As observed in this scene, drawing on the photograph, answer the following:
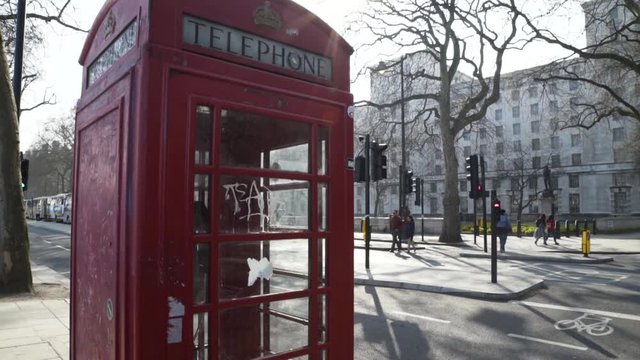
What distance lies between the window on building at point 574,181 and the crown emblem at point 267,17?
233ft

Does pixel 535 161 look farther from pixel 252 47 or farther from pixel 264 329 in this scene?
pixel 252 47

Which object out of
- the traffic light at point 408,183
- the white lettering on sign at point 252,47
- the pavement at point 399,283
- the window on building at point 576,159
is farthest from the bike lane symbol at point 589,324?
the window on building at point 576,159

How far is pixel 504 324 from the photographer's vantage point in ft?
23.8

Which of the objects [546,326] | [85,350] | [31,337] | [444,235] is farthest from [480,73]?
[85,350]

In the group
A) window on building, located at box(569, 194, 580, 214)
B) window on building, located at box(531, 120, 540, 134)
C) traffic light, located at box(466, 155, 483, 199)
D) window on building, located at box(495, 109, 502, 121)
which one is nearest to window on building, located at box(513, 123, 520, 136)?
window on building, located at box(531, 120, 540, 134)

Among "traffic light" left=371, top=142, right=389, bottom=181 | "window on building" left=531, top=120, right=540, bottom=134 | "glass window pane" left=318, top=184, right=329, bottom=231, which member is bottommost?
"glass window pane" left=318, top=184, right=329, bottom=231

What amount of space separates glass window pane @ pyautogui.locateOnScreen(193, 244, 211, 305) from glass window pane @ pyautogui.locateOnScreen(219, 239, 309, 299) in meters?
0.28

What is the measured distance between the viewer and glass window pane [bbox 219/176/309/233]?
250 cm

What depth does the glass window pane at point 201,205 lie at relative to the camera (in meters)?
2.19

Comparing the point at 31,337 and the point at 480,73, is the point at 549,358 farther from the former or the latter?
the point at 480,73

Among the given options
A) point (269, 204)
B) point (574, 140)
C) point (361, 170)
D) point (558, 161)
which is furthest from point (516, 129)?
point (269, 204)

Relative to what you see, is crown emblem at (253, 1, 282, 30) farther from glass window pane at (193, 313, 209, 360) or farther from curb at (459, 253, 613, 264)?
curb at (459, 253, 613, 264)

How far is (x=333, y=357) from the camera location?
2678 millimetres

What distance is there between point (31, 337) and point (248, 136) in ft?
17.2
